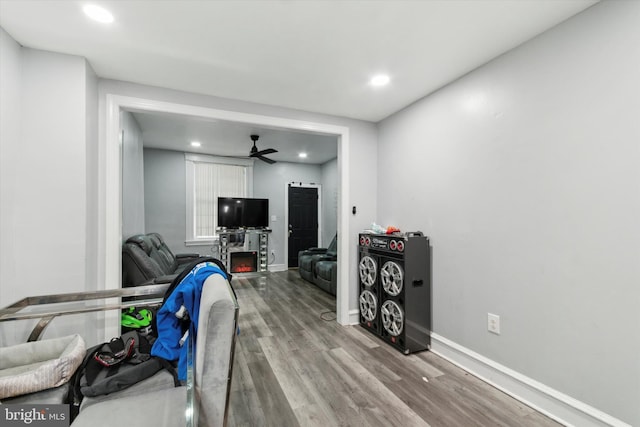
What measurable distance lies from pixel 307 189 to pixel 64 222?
5.18m

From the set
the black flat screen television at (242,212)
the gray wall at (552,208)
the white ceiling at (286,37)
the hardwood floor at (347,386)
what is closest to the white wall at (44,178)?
the white ceiling at (286,37)

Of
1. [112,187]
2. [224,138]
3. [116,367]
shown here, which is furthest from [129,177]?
[116,367]

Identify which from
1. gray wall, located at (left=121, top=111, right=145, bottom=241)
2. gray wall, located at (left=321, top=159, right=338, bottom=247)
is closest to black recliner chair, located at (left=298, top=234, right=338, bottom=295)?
gray wall, located at (left=321, top=159, right=338, bottom=247)

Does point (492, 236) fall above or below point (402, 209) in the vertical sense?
below

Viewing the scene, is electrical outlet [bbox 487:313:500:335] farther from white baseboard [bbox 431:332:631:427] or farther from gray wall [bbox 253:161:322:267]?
gray wall [bbox 253:161:322:267]

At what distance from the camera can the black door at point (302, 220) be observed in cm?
671

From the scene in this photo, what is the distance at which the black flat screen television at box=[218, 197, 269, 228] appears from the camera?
18.8 feet

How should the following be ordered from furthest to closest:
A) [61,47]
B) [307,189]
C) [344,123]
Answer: [307,189] < [344,123] < [61,47]

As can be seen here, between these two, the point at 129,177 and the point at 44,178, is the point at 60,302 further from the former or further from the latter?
the point at 129,177

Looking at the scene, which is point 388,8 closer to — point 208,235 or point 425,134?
point 425,134

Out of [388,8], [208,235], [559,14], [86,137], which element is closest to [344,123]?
[388,8]

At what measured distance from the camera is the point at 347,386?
206 centimetres

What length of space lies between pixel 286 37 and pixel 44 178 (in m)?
2.00

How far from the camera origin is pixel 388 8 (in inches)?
62.9
